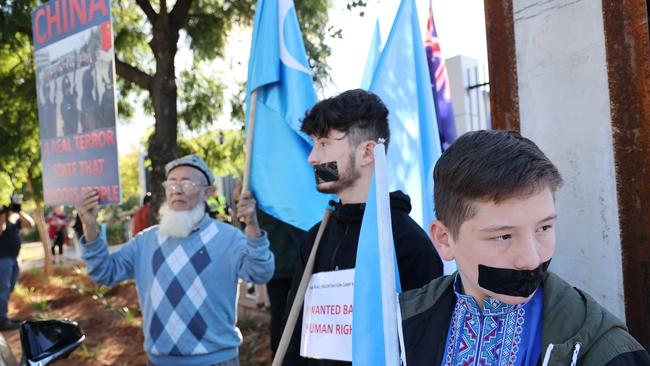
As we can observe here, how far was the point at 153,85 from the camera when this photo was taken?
7.58 m

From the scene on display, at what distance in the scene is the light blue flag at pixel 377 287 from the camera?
1.44 metres

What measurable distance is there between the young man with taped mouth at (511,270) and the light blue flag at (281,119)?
173cm

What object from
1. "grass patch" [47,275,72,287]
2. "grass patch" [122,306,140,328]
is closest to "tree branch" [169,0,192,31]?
"grass patch" [122,306,140,328]

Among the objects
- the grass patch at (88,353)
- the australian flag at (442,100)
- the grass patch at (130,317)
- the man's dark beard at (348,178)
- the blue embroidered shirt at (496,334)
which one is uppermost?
the australian flag at (442,100)

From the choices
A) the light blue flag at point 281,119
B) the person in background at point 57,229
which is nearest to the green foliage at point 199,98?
the light blue flag at point 281,119

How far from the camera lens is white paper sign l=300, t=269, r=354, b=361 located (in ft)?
6.94

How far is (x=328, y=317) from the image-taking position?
2184 millimetres

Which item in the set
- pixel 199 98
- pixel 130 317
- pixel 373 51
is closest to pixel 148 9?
pixel 199 98

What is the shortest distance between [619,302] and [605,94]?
85 cm

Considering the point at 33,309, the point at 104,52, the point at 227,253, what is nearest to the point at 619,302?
the point at 227,253

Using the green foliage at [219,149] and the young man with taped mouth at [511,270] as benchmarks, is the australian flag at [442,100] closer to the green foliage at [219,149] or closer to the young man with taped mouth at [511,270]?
the young man with taped mouth at [511,270]

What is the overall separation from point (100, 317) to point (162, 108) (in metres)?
3.31

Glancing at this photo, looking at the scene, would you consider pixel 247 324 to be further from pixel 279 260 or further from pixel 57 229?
pixel 57 229

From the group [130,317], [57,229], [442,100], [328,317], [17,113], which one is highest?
[17,113]
